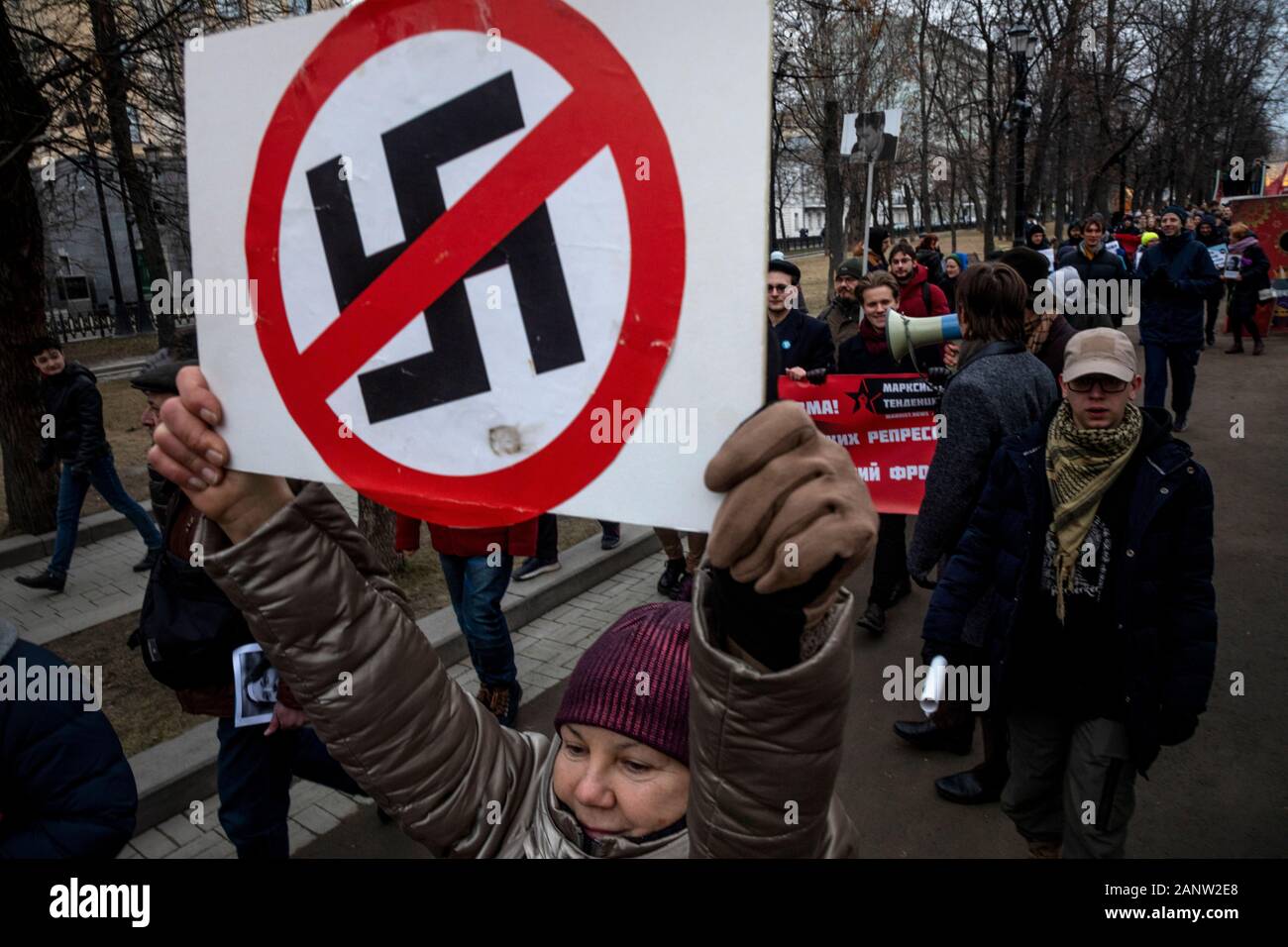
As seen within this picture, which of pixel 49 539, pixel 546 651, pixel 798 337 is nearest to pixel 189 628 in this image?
pixel 546 651

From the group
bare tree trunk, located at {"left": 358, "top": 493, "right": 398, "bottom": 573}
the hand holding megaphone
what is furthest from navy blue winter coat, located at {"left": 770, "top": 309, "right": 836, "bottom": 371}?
bare tree trunk, located at {"left": 358, "top": 493, "right": 398, "bottom": 573}

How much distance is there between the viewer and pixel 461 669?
5.17 m

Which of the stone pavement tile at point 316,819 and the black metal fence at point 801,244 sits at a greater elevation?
the black metal fence at point 801,244

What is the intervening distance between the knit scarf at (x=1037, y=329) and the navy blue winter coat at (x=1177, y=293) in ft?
18.2

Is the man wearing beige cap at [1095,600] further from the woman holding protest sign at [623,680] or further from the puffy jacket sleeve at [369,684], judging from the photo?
the puffy jacket sleeve at [369,684]

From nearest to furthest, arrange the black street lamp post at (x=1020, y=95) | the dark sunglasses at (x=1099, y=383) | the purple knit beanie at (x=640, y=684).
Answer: the purple knit beanie at (x=640, y=684)
the dark sunglasses at (x=1099, y=383)
the black street lamp post at (x=1020, y=95)

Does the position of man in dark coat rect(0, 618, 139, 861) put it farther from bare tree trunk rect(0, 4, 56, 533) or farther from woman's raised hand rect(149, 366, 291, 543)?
bare tree trunk rect(0, 4, 56, 533)

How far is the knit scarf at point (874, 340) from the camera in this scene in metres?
5.67

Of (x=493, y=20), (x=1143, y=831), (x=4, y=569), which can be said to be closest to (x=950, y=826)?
(x=1143, y=831)

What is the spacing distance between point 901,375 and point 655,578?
2.51m

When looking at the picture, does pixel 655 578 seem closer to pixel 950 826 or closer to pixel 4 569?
pixel 950 826

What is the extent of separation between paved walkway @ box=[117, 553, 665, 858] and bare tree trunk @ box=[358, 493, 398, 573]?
132 cm

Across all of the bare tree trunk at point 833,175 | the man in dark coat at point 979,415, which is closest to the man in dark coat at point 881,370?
the man in dark coat at point 979,415

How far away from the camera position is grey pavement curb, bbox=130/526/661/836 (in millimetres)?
3848
